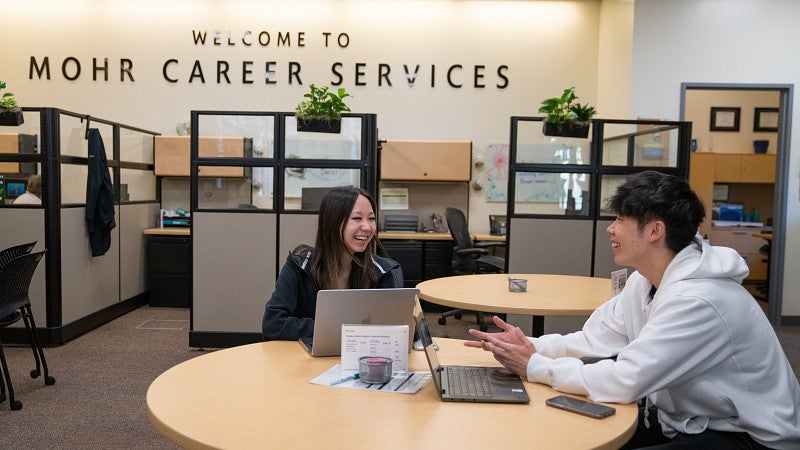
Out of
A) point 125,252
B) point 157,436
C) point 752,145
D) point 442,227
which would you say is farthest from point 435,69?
point 157,436

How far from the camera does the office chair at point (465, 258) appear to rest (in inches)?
244

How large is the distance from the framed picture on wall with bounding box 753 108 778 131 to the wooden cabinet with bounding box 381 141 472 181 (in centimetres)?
443

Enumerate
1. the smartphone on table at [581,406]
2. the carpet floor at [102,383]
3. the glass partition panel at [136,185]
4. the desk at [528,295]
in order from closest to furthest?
the smartphone on table at [581,406] < the desk at [528,295] < the carpet floor at [102,383] < the glass partition panel at [136,185]

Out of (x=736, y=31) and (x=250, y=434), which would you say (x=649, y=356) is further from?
(x=736, y=31)

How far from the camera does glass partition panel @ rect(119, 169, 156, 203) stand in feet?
22.1

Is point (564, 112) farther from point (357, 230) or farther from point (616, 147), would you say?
point (357, 230)

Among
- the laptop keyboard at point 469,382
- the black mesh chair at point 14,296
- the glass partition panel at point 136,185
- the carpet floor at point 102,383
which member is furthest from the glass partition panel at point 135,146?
the laptop keyboard at point 469,382

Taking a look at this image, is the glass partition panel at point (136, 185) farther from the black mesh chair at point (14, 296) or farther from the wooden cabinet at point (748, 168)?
the wooden cabinet at point (748, 168)

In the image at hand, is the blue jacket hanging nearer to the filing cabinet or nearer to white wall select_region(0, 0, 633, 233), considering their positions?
the filing cabinet

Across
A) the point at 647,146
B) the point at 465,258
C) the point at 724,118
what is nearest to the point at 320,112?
the point at 465,258

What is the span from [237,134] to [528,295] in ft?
9.25

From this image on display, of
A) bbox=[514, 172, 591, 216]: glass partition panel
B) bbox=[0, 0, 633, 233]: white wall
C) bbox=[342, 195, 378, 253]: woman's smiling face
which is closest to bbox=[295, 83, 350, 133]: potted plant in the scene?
bbox=[514, 172, 591, 216]: glass partition panel

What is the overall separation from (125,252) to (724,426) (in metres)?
5.99

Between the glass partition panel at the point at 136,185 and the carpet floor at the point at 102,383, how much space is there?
1229 millimetres
